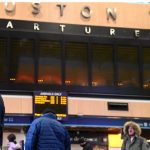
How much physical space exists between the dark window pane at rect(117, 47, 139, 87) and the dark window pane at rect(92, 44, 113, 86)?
0.37 meters

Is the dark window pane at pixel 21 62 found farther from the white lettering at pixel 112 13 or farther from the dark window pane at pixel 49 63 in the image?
the white lettering at pixel 112 13

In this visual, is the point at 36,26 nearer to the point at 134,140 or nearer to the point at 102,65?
the point at 102,65

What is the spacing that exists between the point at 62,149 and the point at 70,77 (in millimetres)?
11881

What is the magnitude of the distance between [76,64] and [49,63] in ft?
3.13

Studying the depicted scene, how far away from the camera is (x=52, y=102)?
680 inches

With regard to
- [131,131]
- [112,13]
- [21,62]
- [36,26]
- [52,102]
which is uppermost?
[112,13]

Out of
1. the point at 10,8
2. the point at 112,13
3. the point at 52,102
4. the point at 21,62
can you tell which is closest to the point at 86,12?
the point at 112,13

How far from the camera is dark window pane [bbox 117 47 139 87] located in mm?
18656

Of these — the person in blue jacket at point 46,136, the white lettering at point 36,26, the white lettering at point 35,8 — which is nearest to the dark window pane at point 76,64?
the white lettering at point 36,26

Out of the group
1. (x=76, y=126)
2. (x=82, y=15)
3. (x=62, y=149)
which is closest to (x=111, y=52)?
(x=82, y=15)

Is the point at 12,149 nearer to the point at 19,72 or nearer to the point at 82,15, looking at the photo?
the point at 19,72

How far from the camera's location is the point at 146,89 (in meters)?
18.8

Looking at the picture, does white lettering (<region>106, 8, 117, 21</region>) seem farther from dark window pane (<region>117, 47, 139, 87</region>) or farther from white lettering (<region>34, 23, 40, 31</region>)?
white lettering (<region>34, 23, 40, 31</region>)

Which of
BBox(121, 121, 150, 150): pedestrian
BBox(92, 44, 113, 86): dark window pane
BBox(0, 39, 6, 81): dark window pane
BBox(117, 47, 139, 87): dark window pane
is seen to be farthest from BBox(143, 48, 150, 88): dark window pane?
BBox(121, 121, 150, 150): pedestrian
